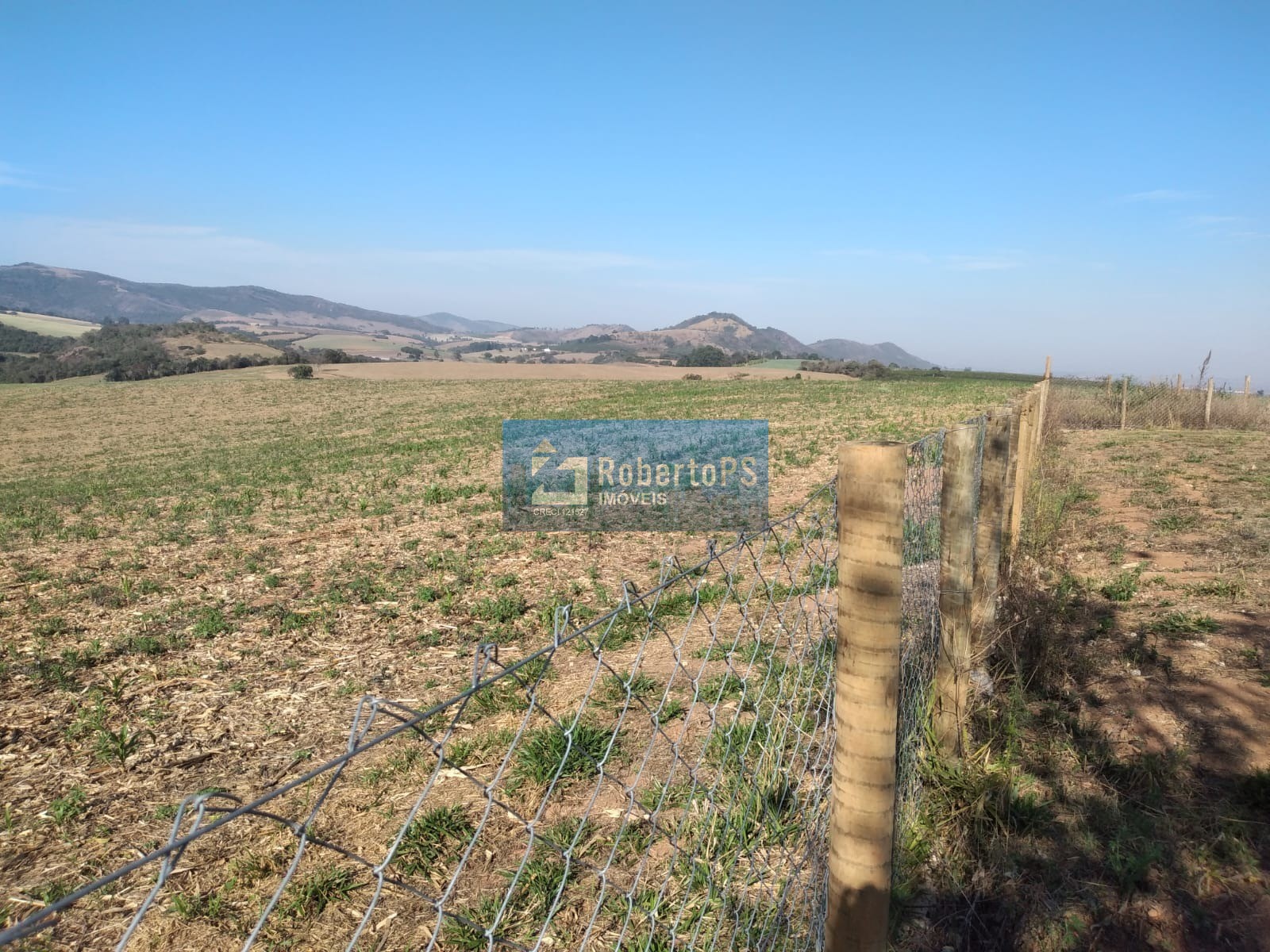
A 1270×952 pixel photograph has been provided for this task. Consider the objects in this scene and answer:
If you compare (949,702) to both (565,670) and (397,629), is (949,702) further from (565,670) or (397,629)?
(397,629)

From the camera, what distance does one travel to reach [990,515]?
3986 millimetres

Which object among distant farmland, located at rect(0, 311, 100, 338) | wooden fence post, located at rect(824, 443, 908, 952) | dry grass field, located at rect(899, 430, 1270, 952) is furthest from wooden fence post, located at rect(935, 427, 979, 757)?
distant farmland, located at rect(0, 311, 100, 338)

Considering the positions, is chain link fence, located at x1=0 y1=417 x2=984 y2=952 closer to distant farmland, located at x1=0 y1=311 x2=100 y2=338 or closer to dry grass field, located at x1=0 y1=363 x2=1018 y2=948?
dry grass field, located at x1=0 y1=363 x2=1018 y2=948

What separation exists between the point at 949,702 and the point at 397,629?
480 cm

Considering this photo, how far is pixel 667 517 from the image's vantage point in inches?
426

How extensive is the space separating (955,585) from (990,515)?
2.95 feet

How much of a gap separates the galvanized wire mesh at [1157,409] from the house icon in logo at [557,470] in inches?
434

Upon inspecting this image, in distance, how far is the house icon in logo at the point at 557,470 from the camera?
12.2 metres

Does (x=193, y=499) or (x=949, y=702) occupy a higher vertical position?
(x=949, y=702)

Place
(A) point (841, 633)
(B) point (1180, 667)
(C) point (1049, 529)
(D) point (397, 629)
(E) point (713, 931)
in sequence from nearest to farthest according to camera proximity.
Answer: (A) point (841, 633), (E) point (713, 931), (B) point (1180, 667), (D) point (397, 629), (C) point (1049, 529)

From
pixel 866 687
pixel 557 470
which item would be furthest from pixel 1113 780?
pixel 557 470

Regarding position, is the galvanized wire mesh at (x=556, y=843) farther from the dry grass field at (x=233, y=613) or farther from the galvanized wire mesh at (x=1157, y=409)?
the galvanized wire mesh at (x=1157, y=409)

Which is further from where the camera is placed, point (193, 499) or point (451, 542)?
point (193, 499)

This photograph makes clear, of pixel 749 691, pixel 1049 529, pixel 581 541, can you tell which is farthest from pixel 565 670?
pixel 1049 529
